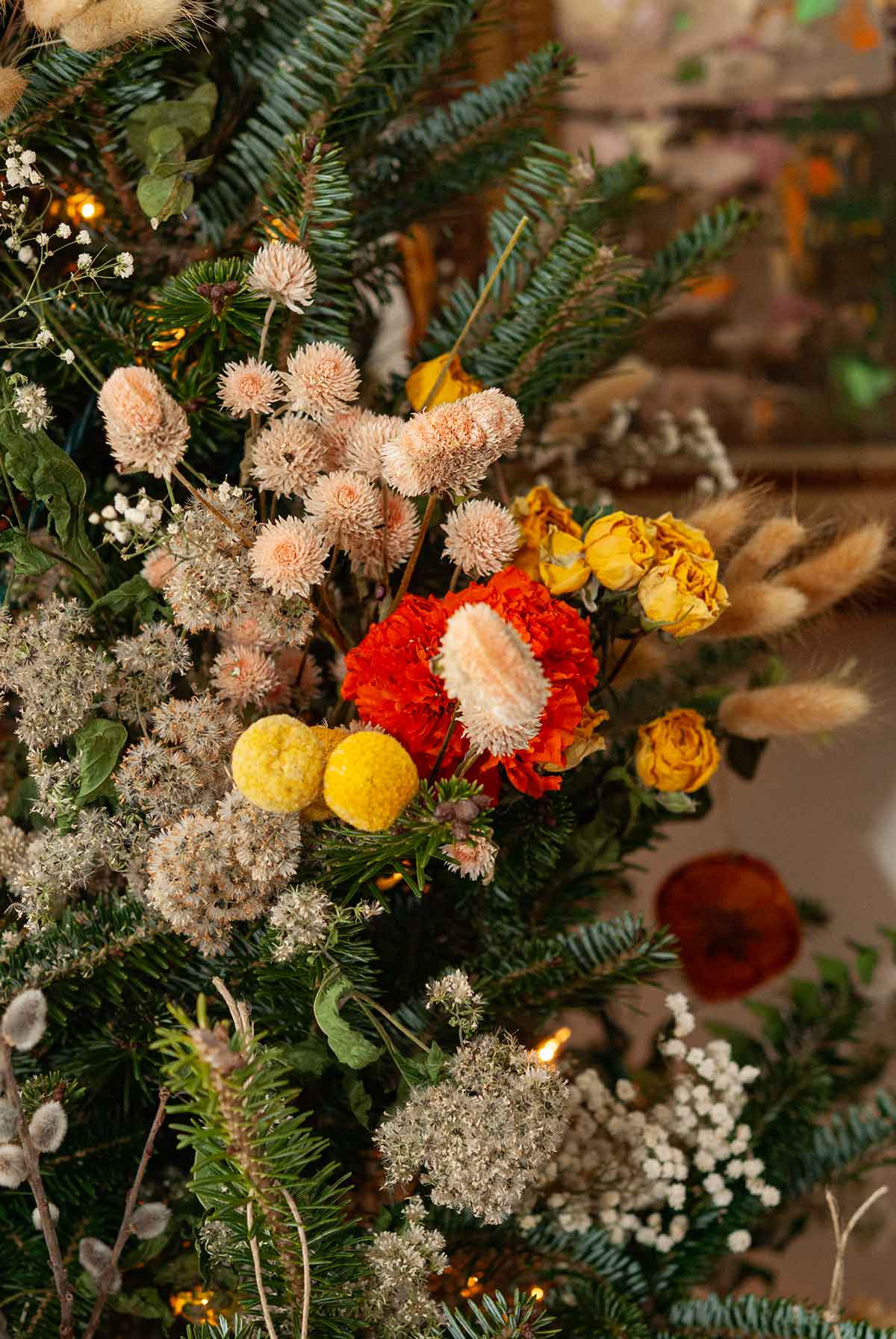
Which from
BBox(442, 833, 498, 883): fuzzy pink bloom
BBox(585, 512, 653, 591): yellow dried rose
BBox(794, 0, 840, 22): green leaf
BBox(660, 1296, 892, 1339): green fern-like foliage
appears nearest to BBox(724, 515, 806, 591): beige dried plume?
BBox(585, 512, 653, 591): yellow dried rose

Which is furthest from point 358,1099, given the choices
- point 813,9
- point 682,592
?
point 813,9

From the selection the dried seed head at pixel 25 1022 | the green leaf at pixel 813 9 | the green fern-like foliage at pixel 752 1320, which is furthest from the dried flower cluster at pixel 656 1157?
the green leaf at pixel 813 9

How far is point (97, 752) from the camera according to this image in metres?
0.42

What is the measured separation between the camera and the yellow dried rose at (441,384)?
18.9 inches

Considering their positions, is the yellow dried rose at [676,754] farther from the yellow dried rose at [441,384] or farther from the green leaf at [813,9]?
the green leaf at [813,9]

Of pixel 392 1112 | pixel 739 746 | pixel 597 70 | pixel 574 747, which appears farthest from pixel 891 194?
pixel 392 1112

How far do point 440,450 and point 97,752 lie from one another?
18 centimetres

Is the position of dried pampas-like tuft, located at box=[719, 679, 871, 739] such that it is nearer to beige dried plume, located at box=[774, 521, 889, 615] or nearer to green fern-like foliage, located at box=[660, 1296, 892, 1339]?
beige dried plume, located at box=[774, 521, 889, 615]

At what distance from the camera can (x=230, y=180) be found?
1.79 feet

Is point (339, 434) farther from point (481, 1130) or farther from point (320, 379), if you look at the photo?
point (481, 1130)

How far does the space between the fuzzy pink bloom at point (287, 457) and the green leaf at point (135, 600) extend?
0.07 metres

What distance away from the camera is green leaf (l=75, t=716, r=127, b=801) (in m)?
0.42

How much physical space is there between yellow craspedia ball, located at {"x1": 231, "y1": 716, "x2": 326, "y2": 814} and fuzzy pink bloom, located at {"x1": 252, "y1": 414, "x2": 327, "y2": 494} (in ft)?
0.31

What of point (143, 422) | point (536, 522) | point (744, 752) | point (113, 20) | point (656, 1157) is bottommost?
point (656, 1157)
